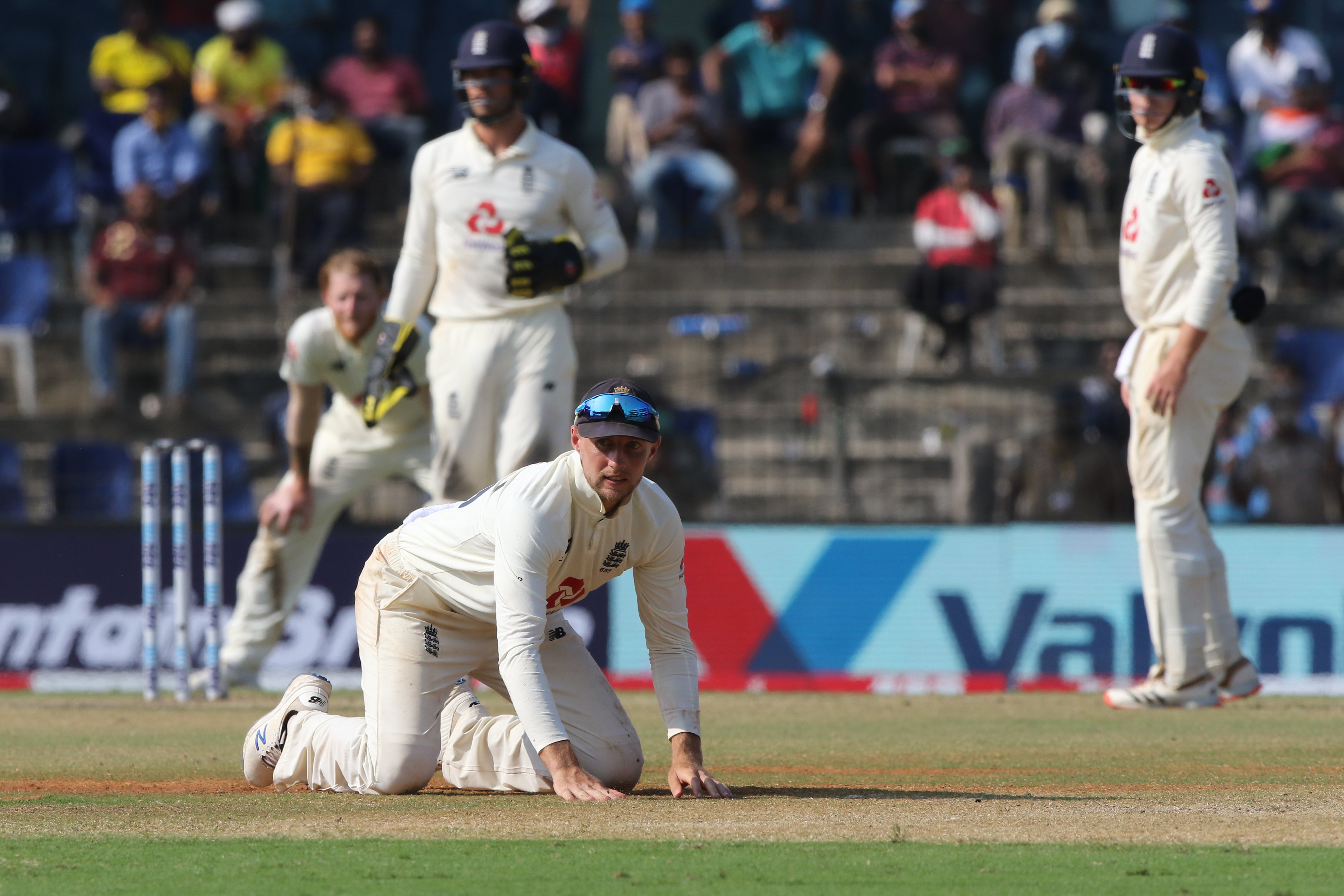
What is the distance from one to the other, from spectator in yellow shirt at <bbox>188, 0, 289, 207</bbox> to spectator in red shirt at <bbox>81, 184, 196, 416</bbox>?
1636mm

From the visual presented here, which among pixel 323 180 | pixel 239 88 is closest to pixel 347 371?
pixel 323 180

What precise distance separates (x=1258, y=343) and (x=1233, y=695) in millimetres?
7161

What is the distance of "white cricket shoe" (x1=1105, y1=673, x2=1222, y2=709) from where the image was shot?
26.7 ft

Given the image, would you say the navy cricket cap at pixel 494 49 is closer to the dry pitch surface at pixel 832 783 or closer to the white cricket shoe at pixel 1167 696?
the dry pitch surface at pixel 832 783

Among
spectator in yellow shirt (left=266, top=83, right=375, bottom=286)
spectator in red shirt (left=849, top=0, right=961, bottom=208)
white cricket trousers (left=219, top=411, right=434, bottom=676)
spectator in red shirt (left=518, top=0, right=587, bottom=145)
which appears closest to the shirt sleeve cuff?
white cricket trousers (left=219, top=411, right=434, bottom=676)

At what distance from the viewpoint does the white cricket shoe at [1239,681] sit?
826 centimetres

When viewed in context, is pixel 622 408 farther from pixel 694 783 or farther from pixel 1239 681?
pixel 1239 681

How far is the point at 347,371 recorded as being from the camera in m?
9.36

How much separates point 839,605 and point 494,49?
4.01 m

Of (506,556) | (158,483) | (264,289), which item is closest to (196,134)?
(264,289)

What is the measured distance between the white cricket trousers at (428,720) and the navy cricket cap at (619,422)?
974 mm

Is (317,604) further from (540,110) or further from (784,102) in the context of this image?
(784,102)

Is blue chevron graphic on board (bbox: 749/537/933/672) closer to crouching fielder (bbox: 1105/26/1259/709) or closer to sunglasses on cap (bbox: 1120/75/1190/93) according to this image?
crouching fielder (bbox: 1105/26/1259/709)

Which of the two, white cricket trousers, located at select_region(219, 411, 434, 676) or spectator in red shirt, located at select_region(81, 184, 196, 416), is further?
spectator in red shirt, located at select_region(81, 184, 196, 416)
